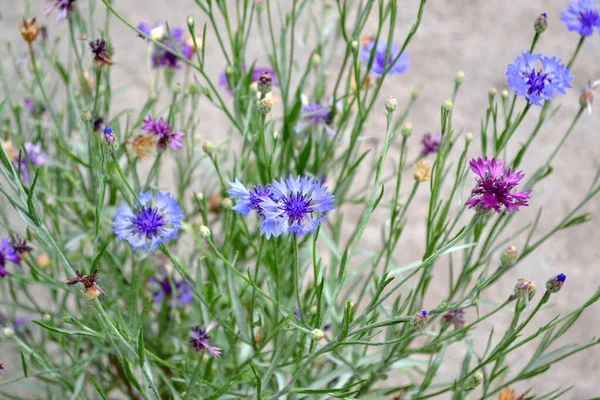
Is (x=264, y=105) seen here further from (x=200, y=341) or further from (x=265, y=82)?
(x=200, y=341)

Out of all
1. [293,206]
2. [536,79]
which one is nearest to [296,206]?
[293,206]

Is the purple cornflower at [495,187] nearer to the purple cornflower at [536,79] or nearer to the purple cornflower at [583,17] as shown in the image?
the purple cornflower at [536,79]

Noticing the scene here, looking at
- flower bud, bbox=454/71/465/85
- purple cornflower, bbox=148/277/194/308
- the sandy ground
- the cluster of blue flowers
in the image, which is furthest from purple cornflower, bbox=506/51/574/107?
the sandy ground

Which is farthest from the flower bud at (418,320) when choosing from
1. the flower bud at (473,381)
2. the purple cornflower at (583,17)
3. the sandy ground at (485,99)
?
the sandy ground at (485,99)

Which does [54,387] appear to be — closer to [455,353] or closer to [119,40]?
[455,353]

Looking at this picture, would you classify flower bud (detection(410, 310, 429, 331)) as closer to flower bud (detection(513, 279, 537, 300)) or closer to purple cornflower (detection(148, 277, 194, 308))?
flower bud (detection(513, 279, 537, 300))

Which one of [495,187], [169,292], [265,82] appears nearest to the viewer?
[495,187]
